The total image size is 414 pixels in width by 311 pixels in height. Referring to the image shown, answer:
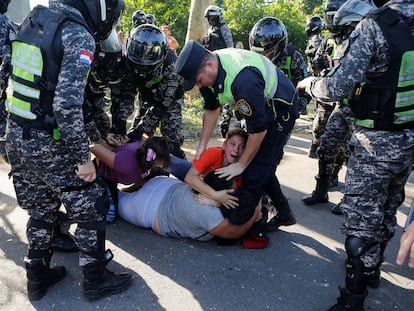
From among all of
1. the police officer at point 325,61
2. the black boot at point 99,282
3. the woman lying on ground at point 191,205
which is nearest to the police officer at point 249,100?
the woman lying on ground at point 191,205

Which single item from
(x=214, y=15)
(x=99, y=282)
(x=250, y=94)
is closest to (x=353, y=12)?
(x=250, y=94)

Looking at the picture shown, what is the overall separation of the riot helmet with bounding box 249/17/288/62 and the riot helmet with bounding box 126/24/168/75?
86cm

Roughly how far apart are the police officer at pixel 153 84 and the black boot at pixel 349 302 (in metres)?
2.27

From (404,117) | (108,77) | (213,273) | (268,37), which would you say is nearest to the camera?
(404,117)

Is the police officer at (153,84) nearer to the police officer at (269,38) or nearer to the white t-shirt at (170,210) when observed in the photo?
the white t-shirt at (170,210)

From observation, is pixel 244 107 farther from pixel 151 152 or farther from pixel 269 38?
pixel 269 38

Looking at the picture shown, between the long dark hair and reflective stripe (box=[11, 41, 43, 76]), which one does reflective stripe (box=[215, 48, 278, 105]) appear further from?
reflective stripe (box=[11, 41, 43, 76])

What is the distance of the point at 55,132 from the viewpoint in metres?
2.12

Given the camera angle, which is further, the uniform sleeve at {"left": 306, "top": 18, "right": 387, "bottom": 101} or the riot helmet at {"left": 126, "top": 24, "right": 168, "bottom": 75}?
the riot helmet at {"left": 126, "top": 24, "right": 168, "bottom": 75}

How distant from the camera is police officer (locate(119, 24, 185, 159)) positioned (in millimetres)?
3520

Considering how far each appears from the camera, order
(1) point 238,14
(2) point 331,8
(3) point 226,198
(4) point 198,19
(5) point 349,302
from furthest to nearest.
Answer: (1) point 238,14 < (4) point 198,19 < (2) point 331,8 < (3) point 226,198 < (5) point 349,302

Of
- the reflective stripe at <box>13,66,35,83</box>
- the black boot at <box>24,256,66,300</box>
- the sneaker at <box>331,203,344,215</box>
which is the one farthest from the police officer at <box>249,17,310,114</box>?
the black boot at <box>24,256,66,300</box>

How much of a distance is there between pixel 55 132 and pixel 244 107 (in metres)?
1.12

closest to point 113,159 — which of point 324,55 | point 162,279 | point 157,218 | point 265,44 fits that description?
point 157,218
